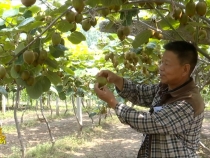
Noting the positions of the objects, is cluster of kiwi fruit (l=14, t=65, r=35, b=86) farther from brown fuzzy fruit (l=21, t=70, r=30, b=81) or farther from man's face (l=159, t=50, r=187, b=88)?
man's face (l=159, t=50, r=187, b=88)

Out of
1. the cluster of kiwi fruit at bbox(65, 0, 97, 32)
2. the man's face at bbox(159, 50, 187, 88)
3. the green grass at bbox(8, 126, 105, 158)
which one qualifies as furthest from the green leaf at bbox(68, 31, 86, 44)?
the green grass at bbox(8, 126, 105, 158)

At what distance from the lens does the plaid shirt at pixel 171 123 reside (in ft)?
5.07

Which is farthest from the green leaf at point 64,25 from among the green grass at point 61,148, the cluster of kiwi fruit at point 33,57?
the green grass at point 61,148

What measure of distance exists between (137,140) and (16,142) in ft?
11.7

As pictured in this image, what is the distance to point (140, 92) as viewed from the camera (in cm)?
212

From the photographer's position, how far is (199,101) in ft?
5.36

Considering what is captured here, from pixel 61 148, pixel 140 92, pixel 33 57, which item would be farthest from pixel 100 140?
pixel 33 57

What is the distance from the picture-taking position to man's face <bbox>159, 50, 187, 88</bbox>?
171cm

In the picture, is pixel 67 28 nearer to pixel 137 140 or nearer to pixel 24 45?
pixel 24 45

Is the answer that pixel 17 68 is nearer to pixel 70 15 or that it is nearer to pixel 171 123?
pixel 70 15

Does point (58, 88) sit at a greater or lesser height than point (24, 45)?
lesser

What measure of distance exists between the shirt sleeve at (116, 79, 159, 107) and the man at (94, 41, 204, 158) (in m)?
0.21

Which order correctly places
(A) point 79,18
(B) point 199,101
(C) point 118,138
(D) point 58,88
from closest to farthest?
(A) point 79,18 < (B) point 199,101 < (D) point 58,88 < (C) point 118,138

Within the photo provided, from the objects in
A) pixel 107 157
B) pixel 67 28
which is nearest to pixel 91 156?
pixel 107 157
